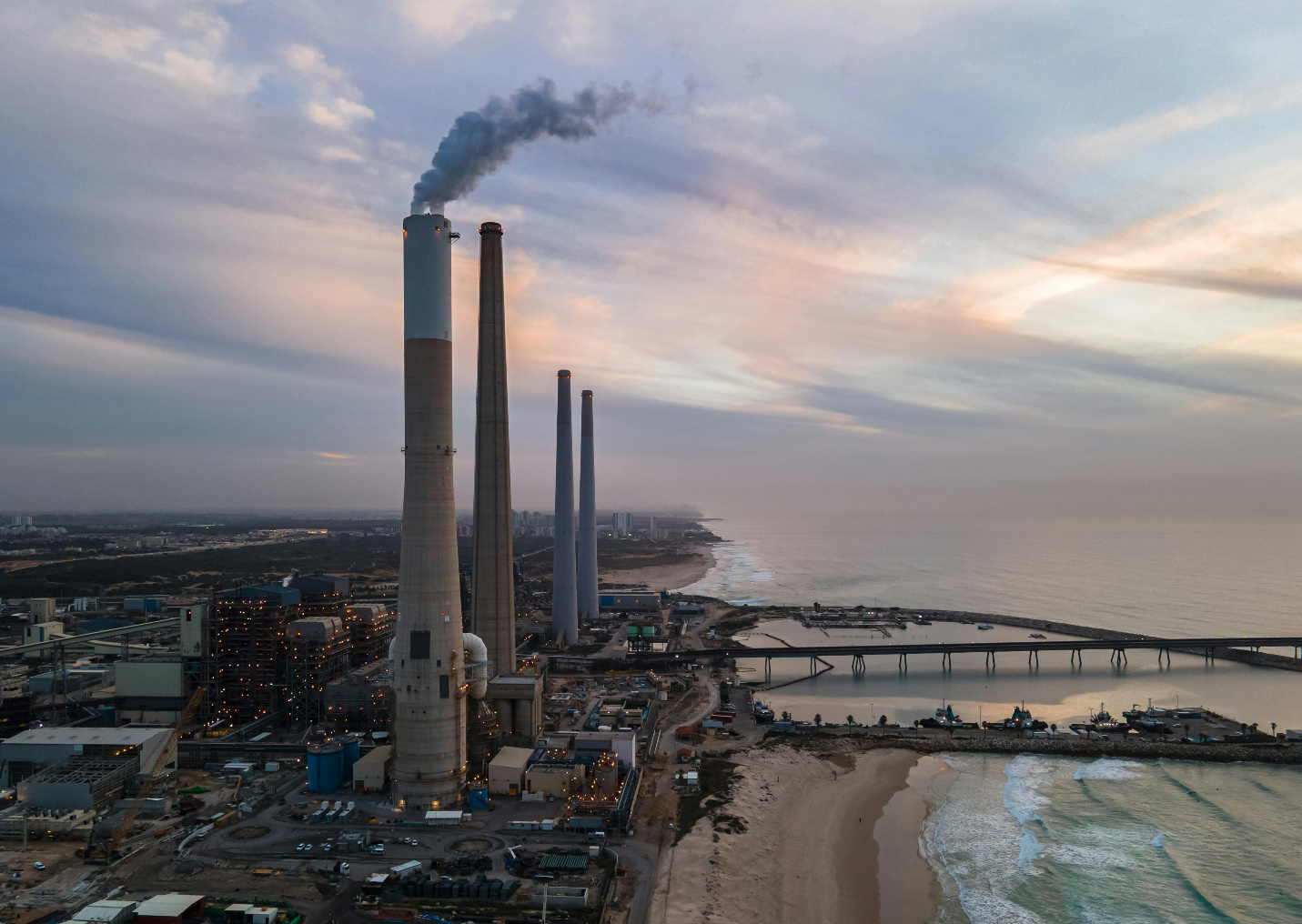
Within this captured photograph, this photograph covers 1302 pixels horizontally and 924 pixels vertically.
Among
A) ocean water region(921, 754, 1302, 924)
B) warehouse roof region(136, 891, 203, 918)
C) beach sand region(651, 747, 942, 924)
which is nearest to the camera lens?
warehouse roof region(136, 891, 203, 918)

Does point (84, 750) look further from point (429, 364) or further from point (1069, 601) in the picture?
point (1069, 601)

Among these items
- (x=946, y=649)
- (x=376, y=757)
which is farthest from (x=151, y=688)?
(x=946, y=649)

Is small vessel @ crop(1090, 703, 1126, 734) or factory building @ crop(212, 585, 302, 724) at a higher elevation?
factory building @ crop(212, 585, 302, 724)

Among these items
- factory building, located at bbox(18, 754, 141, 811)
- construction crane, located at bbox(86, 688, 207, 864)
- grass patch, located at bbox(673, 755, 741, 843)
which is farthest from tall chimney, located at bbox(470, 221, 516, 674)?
factory building, located at bbox(18, 754, 141, 811)

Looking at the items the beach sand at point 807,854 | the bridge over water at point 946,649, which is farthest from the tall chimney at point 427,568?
the bridge over water at point 946,649

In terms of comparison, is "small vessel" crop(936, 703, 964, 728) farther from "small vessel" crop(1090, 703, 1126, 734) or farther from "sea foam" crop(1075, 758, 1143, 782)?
"small vessel" crop(1090, 703, 1126, 734)

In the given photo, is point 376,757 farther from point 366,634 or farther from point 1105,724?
point 1105,724

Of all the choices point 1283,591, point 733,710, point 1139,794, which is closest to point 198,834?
point 733,710
